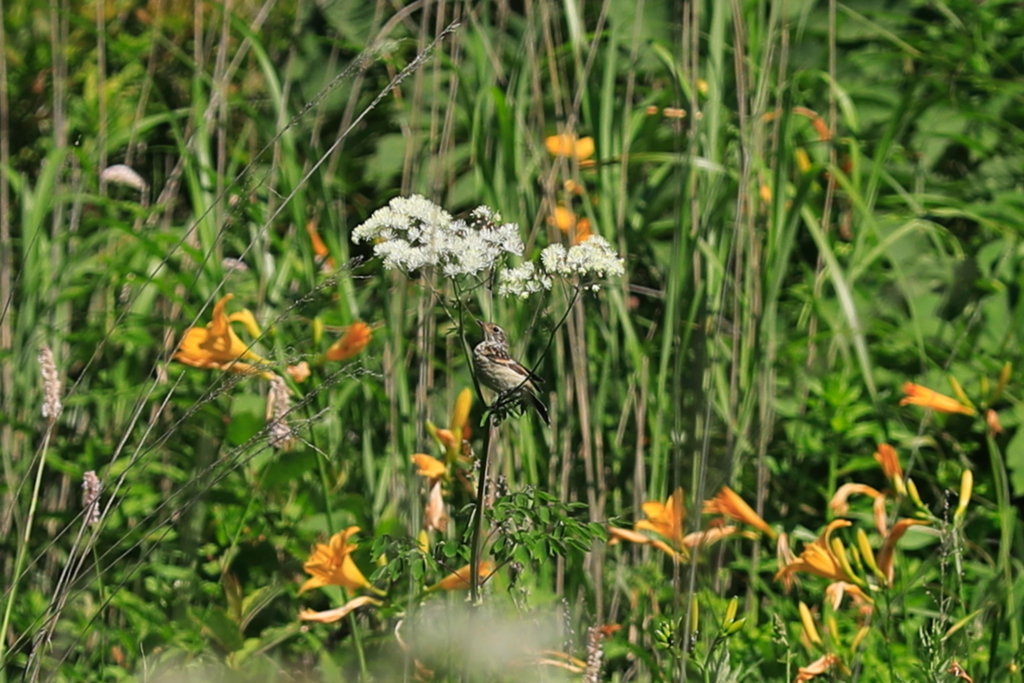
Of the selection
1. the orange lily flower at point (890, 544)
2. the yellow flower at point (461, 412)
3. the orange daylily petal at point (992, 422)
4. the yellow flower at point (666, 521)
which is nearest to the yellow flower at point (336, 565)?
the yellow flower at point (461, 412)

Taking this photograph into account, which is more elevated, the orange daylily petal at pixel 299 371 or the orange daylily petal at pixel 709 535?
the orange daylily petal at pixel 299 371

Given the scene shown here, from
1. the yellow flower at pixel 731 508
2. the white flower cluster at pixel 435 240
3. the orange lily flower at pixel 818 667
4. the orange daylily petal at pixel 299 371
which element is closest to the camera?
the white flower cluster at pixel 435 240

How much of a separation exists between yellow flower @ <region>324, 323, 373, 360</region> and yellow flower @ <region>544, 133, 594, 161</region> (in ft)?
1.67

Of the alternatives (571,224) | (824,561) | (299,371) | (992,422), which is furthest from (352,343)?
(992,422)

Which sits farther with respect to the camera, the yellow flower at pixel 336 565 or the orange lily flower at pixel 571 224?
the orange lily flower at pixel 571 224

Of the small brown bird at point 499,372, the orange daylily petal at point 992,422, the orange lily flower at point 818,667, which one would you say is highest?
the small brown bird at point 499,372

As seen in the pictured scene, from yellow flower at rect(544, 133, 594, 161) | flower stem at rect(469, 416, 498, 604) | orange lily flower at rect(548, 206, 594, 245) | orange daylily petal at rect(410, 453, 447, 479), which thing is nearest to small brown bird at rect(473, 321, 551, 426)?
flower stem at rect(469, 416, 498, 604)

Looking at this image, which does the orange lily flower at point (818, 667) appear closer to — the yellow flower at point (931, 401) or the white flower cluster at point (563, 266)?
the yellow flower at point (931, 401)

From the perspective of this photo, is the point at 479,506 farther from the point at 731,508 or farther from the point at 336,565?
the point at 731,508

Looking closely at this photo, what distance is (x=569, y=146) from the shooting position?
2.12 m

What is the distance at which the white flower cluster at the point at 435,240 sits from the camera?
1.17 m

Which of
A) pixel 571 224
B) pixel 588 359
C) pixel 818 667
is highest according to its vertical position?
pixel 571 224

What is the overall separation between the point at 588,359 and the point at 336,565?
0.70 metres

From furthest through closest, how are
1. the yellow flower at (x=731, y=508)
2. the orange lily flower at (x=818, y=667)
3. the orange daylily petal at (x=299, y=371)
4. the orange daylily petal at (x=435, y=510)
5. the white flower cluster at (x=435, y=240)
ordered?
the orange daylily petal at (x=299, y=371) → the yellow flower at (x=731, y=508) → the orange daylily petal at (x=435, y=510) → the orange lily flower at (x=818, y=667) → the white flower cluster at (x=435, y=240)
